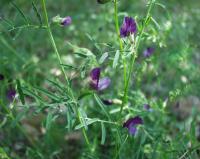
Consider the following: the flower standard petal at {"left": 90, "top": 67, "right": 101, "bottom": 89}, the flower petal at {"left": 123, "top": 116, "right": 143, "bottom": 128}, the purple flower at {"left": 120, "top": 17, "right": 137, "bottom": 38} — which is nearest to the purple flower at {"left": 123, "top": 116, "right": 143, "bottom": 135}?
the flower petal at {"left": 123, "top": 116, "right": 143, "bottom": 128}

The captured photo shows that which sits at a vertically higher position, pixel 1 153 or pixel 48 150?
pixel 1 153

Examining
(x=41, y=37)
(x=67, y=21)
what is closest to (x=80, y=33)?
(x=41, y=37)

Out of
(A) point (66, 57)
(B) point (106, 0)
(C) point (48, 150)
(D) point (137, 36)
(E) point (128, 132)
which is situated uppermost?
(B) point (106, 0)

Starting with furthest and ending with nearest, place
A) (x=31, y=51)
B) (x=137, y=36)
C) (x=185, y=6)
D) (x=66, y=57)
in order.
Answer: (x=185, y=6), (x=31, y=51), (x=66, y=57), (x=137, y=36)

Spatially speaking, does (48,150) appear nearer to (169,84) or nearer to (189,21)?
(169,84)

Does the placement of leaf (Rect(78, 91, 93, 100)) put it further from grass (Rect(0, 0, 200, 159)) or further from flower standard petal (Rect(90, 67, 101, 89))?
flower standard petal (Rect(90, 67, 101, 89))

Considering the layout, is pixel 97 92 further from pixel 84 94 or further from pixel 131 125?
pixel 84 94

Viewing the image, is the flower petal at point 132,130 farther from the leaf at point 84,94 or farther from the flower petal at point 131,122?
the leaf at point 84,94

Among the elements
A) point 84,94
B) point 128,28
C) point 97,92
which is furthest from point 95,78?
point 97,92
